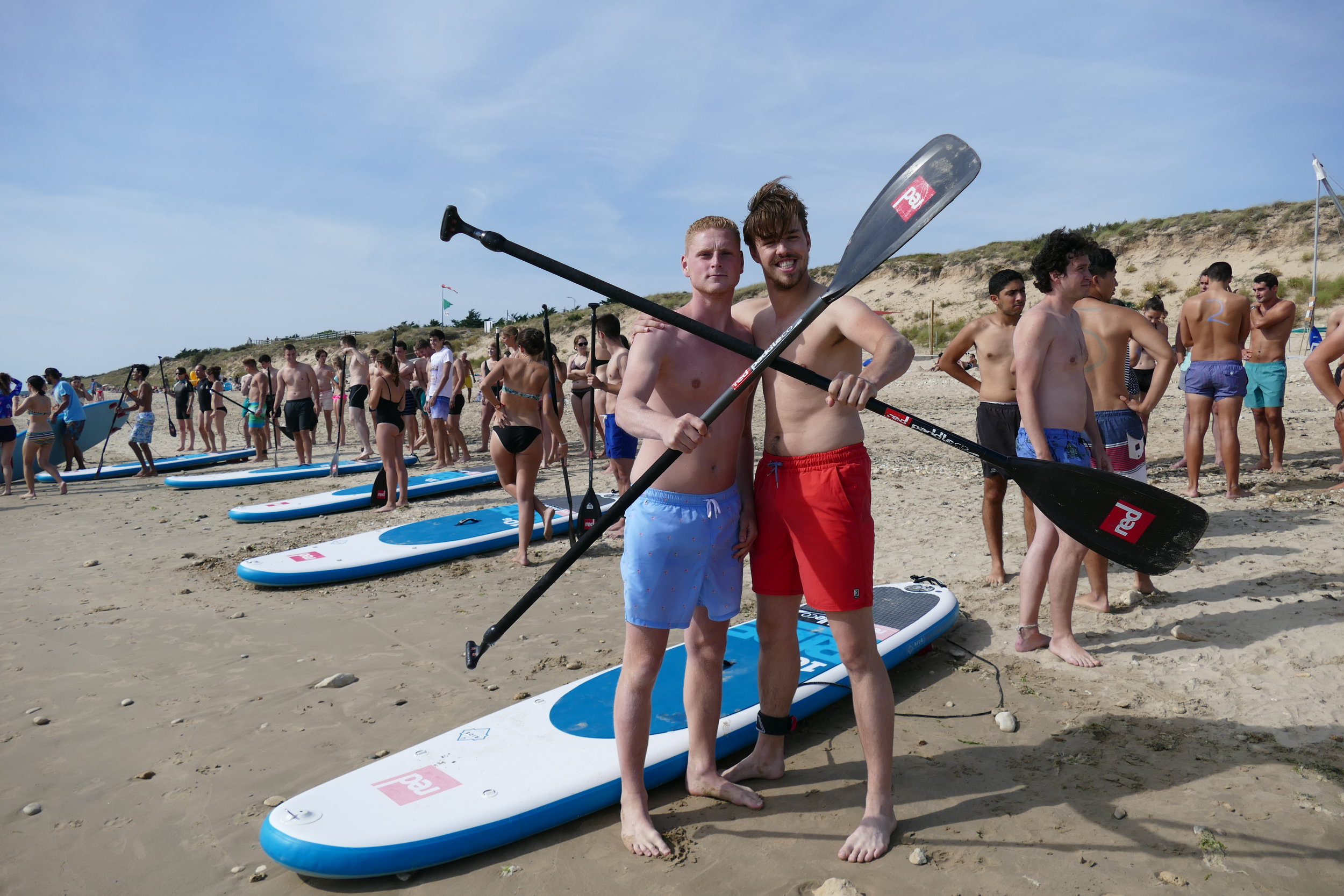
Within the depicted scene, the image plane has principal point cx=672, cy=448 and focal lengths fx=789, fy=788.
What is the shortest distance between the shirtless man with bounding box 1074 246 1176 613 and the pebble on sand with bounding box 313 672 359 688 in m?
4.05

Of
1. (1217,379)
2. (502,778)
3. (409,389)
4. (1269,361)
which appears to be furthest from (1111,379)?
(409,389)

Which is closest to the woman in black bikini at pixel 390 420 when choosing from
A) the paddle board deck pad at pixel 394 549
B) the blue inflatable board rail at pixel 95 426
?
the paddle board deck pad at pixel 394 549

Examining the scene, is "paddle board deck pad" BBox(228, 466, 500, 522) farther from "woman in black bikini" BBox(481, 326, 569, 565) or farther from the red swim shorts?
the red swim shorts

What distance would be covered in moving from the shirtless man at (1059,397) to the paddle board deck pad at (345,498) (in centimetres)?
537

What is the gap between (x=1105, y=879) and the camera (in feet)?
7.52

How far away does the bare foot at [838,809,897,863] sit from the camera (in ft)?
7.98

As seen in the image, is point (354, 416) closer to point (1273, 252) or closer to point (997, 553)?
point (997, 553)

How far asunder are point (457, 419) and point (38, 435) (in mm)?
5562

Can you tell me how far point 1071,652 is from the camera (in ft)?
12.5

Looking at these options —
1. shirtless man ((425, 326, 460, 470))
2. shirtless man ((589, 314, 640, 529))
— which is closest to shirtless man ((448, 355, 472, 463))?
shirtless man ((425, 326, 460, 470))

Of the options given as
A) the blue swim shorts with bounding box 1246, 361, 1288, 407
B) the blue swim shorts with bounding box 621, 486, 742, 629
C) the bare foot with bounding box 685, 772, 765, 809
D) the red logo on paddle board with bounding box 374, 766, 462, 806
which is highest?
the blue swim shorts with bounding box 1246, 361, 1288, 407

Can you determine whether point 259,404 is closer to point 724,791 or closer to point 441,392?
point 441,392

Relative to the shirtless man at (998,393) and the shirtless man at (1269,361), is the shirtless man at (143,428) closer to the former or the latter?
the shirtless man at (998,393)

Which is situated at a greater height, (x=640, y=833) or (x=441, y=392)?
(x=441, y=392)
